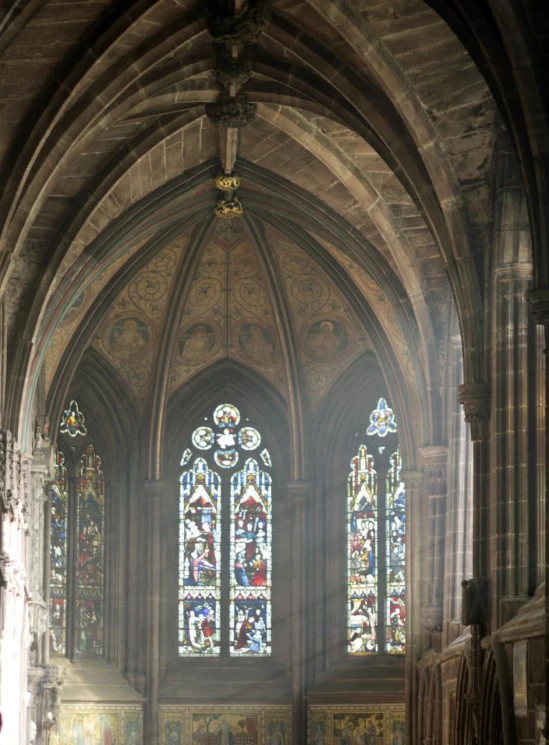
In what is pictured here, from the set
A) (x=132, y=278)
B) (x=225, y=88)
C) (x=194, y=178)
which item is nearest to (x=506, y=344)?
(x=225, y=88)

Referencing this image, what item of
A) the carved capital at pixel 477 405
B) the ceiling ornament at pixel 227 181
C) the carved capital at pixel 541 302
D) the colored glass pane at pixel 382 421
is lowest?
the carved capital at pixel 477 405

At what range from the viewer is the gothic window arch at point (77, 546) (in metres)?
31.4

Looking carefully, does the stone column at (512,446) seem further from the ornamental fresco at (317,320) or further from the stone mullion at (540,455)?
the ornamental fresco at (317,320)

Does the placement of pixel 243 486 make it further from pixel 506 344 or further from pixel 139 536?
pixel 506 344

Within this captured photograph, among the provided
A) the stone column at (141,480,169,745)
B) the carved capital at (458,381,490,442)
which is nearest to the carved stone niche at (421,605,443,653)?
the carved capital at (458,381,490,442)

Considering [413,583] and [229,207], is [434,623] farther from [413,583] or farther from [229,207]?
[229,207]

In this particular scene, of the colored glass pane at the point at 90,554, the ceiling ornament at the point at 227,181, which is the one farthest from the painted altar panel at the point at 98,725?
the ceiling ornament at the point at 227,181

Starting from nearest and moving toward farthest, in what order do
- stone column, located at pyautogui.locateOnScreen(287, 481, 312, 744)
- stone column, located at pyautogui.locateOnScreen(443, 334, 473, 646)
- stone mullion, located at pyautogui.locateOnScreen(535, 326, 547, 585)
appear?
stone mullion, located at pyautogui.locateOnScreen(535, 326, 547, 585) → stone column, located at pyautogui.locateOnScreen(443, 334, 473, 646) → stone column, located at pyautogui.locateOnScreen(287, 481, 312, 744)

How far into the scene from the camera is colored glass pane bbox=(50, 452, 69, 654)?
1233 inches

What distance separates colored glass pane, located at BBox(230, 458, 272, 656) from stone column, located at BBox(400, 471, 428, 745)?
488 centimetres

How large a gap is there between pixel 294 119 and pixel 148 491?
29.2ft

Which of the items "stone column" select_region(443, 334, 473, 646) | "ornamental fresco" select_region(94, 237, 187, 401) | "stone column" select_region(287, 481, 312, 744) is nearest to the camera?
"stone column" select_region(443, 334, 473, 646)

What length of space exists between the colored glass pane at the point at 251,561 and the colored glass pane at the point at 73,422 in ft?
9.47

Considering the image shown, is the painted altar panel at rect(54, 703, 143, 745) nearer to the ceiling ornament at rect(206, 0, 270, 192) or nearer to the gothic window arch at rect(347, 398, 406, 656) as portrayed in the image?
the gothic window arch at rect(347, 398, 406, 656)
